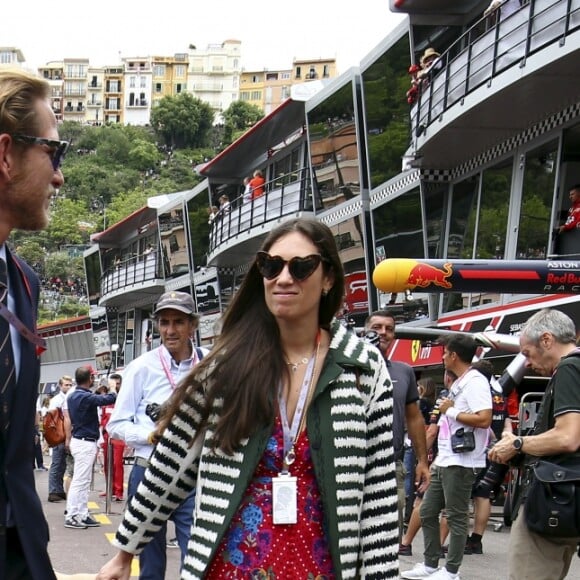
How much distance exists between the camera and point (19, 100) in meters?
2.74

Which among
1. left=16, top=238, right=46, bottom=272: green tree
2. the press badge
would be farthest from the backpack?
left=16, top=238, right=46, bottom=272: green tree

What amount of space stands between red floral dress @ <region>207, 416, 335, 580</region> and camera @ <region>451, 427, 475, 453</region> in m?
5.90

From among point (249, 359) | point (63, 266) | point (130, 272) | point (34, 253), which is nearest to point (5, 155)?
point (249, 359)

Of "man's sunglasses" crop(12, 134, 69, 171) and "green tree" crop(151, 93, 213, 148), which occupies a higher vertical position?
"green tree" crop(151, 93, 213, 148)

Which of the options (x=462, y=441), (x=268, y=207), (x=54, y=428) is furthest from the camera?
(x=268, y=207)

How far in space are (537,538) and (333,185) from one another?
21483 millimetres

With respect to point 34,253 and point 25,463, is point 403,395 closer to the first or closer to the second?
point 25,463

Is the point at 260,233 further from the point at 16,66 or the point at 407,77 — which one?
the point at 16,66

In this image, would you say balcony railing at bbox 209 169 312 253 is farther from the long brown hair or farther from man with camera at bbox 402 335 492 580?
the long brown hair

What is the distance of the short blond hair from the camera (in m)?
2.71

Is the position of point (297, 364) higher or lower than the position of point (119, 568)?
higher

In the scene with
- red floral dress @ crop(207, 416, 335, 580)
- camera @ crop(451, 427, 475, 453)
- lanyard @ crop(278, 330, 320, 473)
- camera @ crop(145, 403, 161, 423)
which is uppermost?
lanyard @ crop(278, 330, 320, 473)

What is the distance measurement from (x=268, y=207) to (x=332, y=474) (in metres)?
27.4

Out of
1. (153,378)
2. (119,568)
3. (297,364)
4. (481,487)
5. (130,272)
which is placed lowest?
(481,487)
